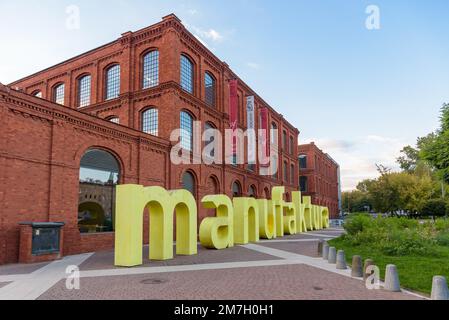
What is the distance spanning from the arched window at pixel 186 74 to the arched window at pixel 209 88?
218 centimetres

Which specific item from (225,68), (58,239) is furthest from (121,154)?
(225,68)

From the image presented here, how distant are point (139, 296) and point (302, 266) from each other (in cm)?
574

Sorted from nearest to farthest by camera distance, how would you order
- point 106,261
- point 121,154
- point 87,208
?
point 106,261
point 87,208
point 121,154

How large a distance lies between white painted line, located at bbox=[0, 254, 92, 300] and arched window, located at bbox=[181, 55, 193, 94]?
48.0ft

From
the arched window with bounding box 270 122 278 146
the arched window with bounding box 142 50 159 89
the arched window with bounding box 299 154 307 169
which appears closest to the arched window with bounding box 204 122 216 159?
the arched window with bounding box 142 50 159 89

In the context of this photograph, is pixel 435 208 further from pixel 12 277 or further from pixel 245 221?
pixel 12 277

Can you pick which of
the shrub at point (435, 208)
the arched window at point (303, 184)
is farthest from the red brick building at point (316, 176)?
the shrub at point (435, 208)

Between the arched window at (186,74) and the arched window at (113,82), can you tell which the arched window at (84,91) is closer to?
the arched window at (113,82)

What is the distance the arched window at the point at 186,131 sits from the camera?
72.9ft

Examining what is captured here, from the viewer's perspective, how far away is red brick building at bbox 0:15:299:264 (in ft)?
41.4

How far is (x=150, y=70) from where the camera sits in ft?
74.5

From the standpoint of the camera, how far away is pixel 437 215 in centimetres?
4825

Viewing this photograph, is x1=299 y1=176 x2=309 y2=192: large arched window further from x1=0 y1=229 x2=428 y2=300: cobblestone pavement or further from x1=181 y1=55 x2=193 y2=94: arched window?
x1=0 y1=229 x2=428 y2=300: cobblestone pavement
